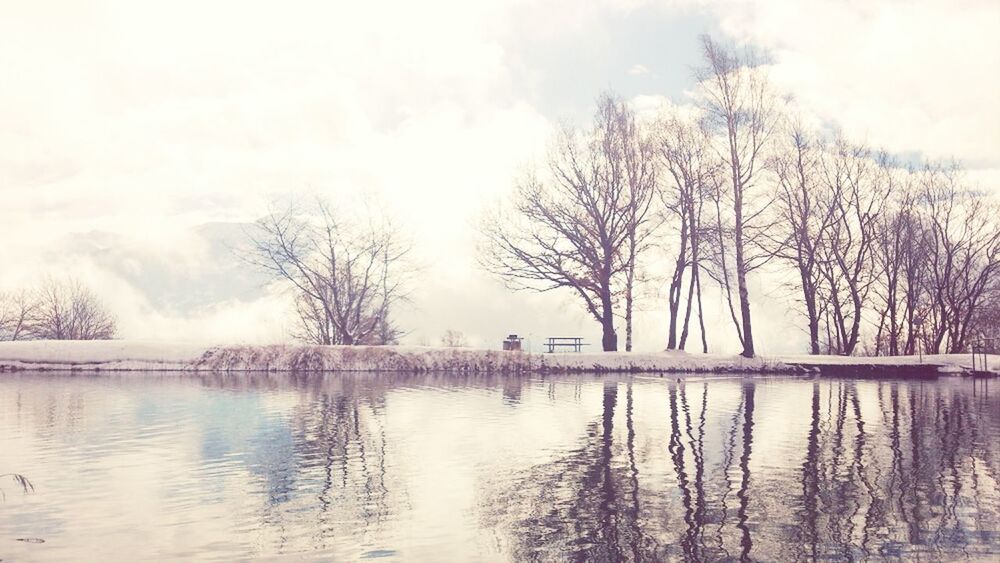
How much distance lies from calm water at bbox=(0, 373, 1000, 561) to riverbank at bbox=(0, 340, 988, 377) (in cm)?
1655

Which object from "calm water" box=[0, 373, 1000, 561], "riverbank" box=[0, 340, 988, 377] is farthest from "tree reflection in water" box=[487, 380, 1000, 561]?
"riverbank" box=[0, 340, 988, 377]

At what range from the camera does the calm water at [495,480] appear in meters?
8.41

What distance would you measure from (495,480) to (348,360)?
1161 inches

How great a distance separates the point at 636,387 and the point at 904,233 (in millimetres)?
30774

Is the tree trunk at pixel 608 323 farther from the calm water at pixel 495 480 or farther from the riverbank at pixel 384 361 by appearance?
the calm water at pixel 495 480

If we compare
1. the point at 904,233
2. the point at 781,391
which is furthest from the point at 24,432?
the point at 904,233

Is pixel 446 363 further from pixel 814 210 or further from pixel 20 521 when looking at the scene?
pixel 20 521

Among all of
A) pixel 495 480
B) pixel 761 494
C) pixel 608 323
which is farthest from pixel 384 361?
pixel 761 494

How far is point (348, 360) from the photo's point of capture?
40312mm

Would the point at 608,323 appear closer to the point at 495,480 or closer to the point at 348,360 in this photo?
the point at 348,360

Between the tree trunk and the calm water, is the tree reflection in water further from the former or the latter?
the tree trunk

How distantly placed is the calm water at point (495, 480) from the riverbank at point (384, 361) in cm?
1655

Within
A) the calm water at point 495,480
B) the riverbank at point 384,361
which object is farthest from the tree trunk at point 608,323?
the calm water at point 495,480

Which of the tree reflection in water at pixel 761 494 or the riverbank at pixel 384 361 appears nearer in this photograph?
the tree reflection in water at pixel 761 494
